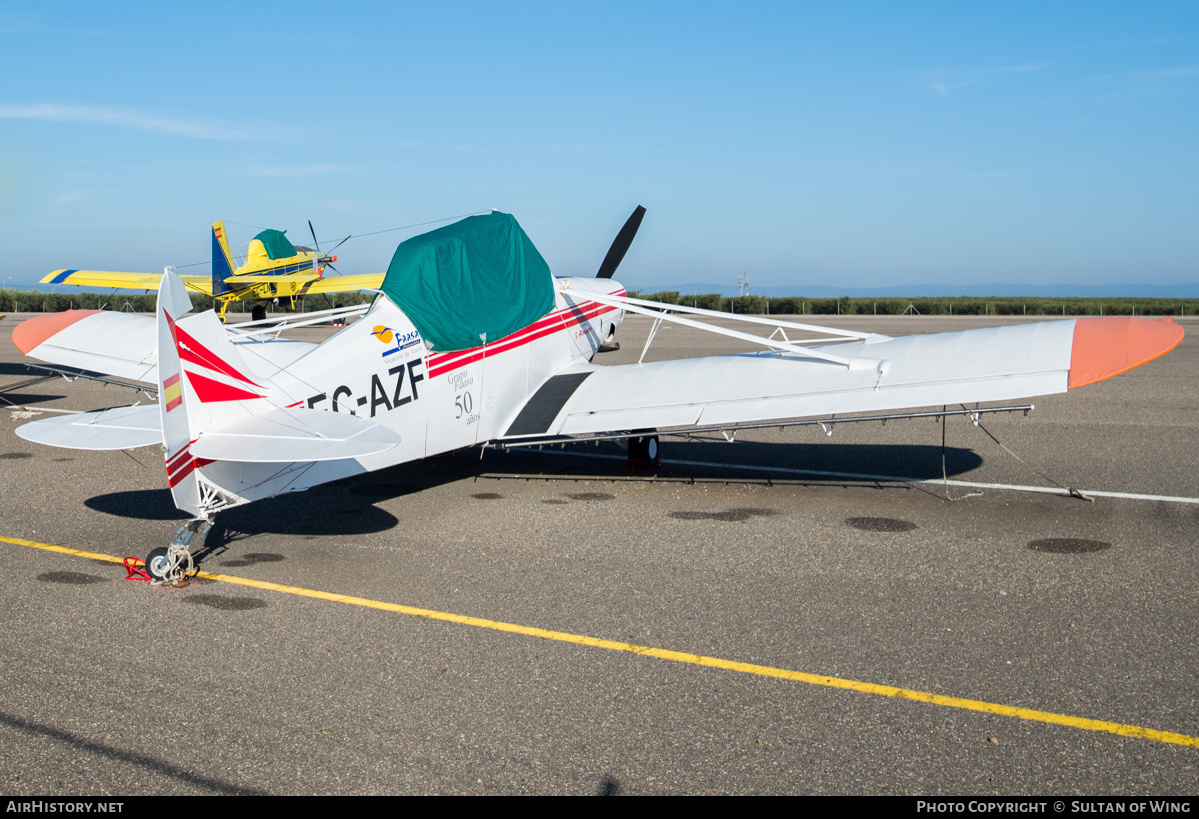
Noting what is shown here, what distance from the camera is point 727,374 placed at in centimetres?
923

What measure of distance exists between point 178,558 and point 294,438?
4.54 ft

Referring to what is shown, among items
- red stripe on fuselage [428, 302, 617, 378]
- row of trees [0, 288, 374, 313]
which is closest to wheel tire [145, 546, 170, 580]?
red stripe on fuselage [428, 302, 617, 378]

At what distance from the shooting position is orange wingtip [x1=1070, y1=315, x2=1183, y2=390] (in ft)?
23.7

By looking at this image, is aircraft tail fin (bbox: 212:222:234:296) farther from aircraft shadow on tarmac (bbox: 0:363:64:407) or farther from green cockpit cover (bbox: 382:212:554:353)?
green cockpit cover (bbox: 382:212:554:353)

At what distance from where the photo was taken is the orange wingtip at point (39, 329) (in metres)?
11.5

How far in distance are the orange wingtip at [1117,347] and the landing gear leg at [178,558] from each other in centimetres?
679

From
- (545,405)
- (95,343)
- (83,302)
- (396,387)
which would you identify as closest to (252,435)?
(396,387)

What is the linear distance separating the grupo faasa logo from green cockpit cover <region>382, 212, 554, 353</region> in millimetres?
203

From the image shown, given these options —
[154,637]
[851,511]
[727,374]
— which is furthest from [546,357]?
[154,637]

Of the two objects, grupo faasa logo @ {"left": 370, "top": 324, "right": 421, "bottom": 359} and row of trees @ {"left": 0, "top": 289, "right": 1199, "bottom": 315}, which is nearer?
grupo faasa logo @ {"left": 370, "top": 324, "right": 421, "bottom": 359}

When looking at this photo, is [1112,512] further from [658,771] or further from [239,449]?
[239,449]

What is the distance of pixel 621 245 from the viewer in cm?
1476

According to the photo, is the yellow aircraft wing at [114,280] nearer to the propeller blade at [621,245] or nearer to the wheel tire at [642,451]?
the propeller blade at [621,245]

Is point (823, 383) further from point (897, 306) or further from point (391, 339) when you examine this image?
point (897, 306)
